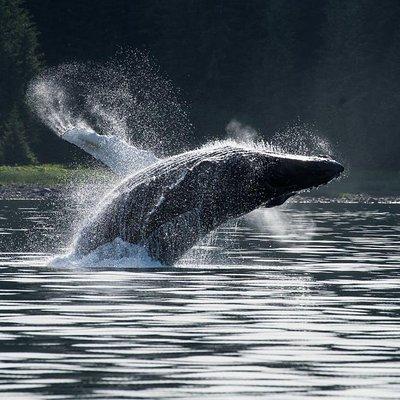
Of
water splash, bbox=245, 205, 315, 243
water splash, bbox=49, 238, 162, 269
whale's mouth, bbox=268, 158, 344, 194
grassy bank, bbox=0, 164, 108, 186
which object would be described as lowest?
water splash, bbox=49, 238, 162, 269

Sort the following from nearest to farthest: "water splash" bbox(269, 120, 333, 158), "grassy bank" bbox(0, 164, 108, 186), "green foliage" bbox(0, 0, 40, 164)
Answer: "grassy bank" bbox(0, 164, 108, 186) → "green foliage" bbox(0, 0, 40, 164) → "water splash" bbox(269, 120, 333, 158)

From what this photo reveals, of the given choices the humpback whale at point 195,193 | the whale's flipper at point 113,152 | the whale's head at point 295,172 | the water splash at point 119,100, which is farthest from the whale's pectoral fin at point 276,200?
the water splash at point 119,100

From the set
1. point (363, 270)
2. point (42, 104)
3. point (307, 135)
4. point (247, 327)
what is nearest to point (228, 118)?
point (307, 135)

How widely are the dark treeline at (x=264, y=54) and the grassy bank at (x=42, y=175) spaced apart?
2409 cm

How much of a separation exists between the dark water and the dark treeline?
273 feet

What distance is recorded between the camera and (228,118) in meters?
122

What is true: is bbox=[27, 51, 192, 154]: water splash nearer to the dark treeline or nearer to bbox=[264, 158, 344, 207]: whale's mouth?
the dark treeline

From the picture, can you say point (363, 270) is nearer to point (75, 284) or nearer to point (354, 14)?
point (75, 284)

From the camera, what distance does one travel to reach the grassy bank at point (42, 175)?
83.8 m

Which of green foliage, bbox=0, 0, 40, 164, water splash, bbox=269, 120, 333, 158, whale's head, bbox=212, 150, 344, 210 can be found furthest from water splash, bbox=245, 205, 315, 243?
water splash, bbox=269, 120, 333, 158

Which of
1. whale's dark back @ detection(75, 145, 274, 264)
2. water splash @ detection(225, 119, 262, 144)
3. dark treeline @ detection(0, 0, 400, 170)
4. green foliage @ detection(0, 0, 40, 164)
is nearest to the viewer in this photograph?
whale's dark back @ detection(75, 145, 274, 264)

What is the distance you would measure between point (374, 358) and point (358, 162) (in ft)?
311

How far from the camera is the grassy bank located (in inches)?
3300

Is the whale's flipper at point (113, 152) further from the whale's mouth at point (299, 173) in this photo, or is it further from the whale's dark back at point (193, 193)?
the whale's mouth at point (299, 173)
